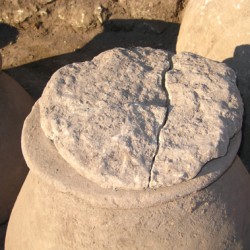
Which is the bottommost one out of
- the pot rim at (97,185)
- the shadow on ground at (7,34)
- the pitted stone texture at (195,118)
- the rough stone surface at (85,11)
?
the shadow on ground at (7,34)

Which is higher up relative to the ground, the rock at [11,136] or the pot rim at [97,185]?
the pot rim at [97,185]

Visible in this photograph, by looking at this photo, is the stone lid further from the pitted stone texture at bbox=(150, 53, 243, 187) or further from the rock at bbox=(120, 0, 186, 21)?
the rock at bbox=(120, 0, 186, 21)

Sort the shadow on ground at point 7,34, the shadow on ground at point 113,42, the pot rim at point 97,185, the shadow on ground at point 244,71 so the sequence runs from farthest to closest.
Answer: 1. the shadow on ground at point 7,34
2. the shadow on ground at point 113,42
3. the shadow on ground at point 244,71
4. the pot rim at point 97,185

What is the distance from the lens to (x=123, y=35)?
385 centimetres

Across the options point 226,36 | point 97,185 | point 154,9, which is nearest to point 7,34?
point 154,9

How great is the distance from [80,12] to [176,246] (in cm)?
276

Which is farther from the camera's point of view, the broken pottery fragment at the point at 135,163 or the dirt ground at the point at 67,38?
the dirt ground at the point at 67,38

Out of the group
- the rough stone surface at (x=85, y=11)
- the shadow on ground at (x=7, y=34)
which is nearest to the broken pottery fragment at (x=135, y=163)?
the rough stone surface at (x=85, y=11)

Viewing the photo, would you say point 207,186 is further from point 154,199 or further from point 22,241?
point 22,241

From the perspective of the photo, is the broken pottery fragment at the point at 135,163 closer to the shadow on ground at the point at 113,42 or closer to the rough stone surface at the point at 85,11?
the shadow on ground at the point at 113,42

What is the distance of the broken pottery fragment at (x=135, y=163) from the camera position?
145 cm

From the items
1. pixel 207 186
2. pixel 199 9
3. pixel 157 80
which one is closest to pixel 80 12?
pixel 199 9

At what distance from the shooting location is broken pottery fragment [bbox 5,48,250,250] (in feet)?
4.74

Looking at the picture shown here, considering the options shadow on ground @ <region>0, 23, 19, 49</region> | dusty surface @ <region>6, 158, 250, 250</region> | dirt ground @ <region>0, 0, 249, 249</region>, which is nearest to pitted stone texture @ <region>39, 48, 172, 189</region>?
dusty surface @ <region>6, 158, 250, 250</region>
